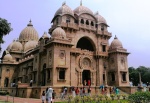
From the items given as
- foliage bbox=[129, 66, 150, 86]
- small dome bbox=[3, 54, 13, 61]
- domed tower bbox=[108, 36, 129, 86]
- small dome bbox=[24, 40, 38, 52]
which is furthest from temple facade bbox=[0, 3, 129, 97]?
foliage bbox=[129, 66, 150, 86]

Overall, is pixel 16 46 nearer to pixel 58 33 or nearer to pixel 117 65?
pixel 58 33

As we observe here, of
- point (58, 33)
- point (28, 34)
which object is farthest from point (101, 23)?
point (28, 34)

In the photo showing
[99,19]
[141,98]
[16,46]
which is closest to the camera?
[141,98]

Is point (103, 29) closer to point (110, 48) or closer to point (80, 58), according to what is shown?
point (110, 48)

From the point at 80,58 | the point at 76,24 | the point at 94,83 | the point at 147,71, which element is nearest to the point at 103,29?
the point at 76,24

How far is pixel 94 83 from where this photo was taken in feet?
109

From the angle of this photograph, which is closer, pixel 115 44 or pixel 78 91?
pixel 78 91

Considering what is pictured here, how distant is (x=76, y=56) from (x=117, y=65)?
808 cm

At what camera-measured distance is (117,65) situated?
111ft

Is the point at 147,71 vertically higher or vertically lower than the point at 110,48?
lower

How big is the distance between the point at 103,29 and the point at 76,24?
706cm

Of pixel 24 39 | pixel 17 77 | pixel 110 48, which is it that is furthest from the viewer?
pixel 24 39

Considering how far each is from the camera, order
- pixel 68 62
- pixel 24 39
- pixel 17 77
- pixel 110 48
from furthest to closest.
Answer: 1. pixel 24 39
2. pixel 17 77
3. pixel 110 48
4. pixel 68 62

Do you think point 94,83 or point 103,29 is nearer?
point 94,83
